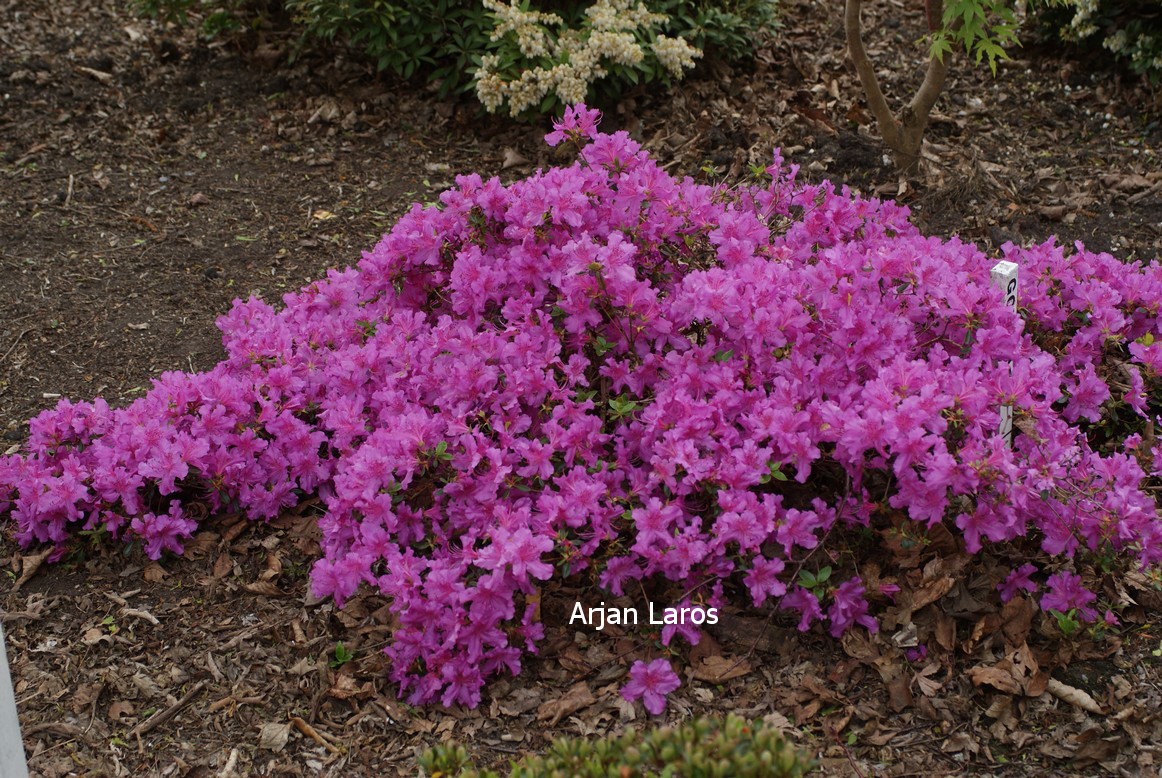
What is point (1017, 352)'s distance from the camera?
8.98 ft

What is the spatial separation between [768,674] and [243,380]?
1.75 m

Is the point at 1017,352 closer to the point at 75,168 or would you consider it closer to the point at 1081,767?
the point at 1081,767

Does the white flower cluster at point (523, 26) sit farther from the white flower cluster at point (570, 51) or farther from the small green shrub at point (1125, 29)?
the small green shrub at point (1125, 29)

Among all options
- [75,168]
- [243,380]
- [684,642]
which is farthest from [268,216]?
[684,642]

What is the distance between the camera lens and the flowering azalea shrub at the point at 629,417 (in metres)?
2.53

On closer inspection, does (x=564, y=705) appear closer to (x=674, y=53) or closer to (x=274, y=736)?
(x=274, y=736)

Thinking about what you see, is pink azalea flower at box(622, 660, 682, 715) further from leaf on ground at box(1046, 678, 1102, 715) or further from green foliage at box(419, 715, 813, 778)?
leaf on ground at box(1046, 678, 1102, 715)

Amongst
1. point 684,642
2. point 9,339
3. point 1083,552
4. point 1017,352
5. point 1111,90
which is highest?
point 1111,90

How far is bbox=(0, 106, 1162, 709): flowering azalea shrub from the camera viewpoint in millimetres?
2533

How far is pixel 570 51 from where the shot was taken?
17.2 feet

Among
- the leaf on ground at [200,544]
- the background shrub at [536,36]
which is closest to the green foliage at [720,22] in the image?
the background shrub at [536,36]

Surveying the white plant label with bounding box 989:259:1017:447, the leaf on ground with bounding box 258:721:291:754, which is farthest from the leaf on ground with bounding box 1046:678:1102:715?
the leaf on ground with bounding box 258:721:291:754

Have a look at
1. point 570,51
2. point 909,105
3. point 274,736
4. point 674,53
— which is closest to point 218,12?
point 570,51

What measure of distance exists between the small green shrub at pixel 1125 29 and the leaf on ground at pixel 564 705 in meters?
4.37
